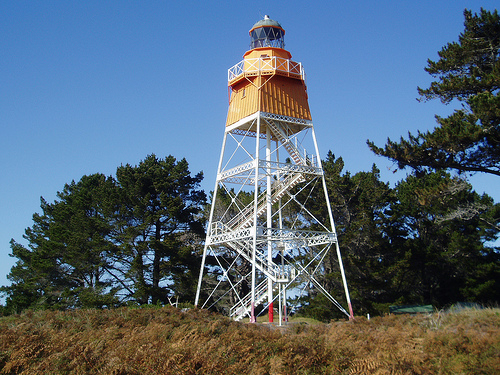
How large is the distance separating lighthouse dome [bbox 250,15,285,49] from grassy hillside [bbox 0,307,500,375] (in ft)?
70.0

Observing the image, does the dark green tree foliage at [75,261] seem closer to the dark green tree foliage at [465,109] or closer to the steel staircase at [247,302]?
the steel staircase at [247,302]

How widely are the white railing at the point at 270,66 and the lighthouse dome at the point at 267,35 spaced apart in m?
1.83

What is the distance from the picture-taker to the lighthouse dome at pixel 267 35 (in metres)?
31.1

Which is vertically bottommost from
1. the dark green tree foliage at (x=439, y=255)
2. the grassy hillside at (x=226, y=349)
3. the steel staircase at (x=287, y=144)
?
the grassy hillside at (x=226, y=349)

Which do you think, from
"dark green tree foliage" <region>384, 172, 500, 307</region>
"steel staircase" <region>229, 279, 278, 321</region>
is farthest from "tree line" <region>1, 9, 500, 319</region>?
"steel staircase" <region>229, 279, 278, 321</region>

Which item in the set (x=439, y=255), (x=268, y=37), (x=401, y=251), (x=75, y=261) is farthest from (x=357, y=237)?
(x=75, y=261)

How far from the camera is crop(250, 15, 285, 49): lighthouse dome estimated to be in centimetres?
3106

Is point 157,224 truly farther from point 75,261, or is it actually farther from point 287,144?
point 287,144

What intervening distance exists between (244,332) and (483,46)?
67.5 feet

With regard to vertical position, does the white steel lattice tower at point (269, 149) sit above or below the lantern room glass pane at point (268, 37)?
below

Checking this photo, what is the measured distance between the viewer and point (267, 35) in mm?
31062

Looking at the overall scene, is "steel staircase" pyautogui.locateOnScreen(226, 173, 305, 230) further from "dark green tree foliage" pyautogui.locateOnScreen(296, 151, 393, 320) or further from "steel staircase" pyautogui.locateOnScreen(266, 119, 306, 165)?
"dark green tree foliage" pyautogui.locateOnScreen(296, 151, 393, 320)

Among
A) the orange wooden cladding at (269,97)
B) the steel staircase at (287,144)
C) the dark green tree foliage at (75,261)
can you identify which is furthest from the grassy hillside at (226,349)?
the dark green tree foliage at (75,261)

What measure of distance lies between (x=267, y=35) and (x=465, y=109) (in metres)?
13.4
